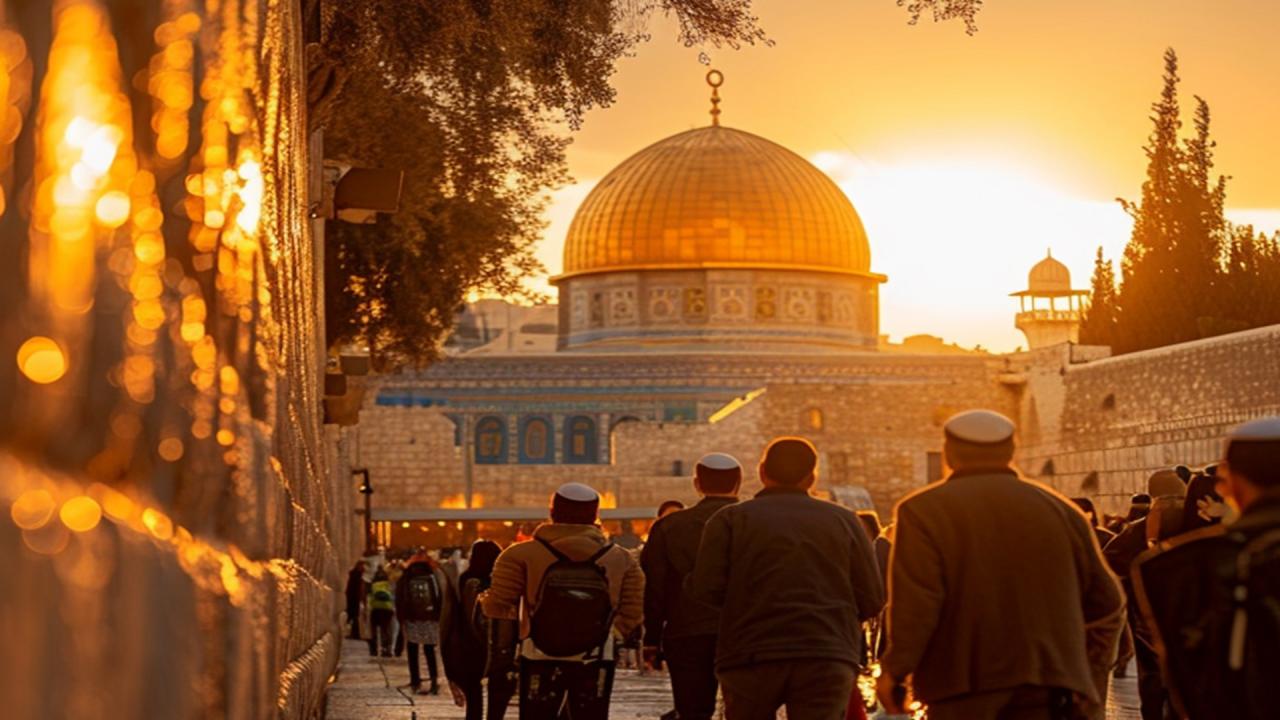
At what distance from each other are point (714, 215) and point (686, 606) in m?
55.2

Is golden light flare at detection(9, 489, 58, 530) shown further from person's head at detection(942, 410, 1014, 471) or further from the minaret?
the minaret

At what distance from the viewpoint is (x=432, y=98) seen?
14.0m

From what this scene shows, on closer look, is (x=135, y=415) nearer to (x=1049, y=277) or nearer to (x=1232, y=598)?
(x=1232, y=598)

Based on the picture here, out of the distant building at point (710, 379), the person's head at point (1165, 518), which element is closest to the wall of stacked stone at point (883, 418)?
the distant building at point (710, 379)

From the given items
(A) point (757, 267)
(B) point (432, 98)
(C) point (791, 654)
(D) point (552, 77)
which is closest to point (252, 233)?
(C) point (791, 654)

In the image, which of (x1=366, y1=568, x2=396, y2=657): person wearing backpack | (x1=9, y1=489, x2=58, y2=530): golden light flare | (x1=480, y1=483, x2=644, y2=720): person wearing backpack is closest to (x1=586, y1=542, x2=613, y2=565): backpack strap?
(x1=480, y1=483, x2=644, y2=720): person wearing backpack

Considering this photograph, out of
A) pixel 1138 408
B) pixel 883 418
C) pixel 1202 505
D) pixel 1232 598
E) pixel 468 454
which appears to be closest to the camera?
pixel 1232 598

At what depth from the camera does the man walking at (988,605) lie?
3.77 m

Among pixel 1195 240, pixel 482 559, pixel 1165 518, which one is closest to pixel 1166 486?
pixel 1165 518

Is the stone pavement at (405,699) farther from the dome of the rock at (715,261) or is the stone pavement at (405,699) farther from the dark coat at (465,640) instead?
the dome of the rock at (715,261)

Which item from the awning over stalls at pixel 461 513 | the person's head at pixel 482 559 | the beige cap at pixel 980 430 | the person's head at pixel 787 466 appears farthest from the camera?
the awning over stalls at pixel 461 513

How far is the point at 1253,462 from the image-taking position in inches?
114

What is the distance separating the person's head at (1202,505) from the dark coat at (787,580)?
212cm

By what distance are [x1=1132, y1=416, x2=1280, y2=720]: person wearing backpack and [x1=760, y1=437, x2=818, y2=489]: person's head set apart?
206cm
